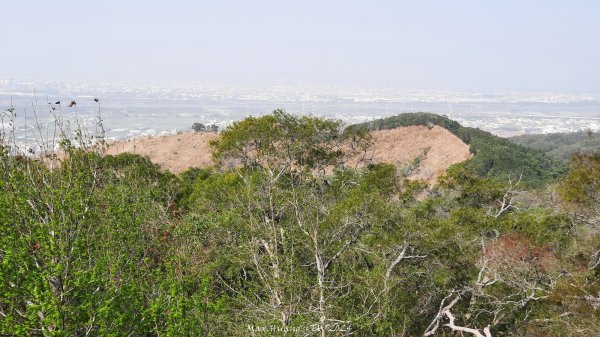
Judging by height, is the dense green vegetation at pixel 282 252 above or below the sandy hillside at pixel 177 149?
above

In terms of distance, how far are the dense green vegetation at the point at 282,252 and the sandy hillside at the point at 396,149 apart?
19.4m

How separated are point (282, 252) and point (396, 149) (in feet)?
126

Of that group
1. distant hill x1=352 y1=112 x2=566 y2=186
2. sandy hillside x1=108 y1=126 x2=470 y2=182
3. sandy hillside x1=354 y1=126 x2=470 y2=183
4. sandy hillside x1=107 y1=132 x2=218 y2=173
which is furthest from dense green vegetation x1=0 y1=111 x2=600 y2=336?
sandy hillside x1=107 y1=132 x2=218 y2=173

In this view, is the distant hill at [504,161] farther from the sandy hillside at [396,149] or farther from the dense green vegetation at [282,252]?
the dense green vegetation at [282,252]

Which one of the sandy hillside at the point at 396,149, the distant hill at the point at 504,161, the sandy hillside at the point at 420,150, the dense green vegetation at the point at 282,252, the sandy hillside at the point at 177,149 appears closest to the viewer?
the dense green vegetation at the point at 282,252

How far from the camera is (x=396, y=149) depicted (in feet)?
165

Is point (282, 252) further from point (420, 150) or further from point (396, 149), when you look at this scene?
point (396, 149)

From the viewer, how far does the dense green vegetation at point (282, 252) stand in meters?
7.97

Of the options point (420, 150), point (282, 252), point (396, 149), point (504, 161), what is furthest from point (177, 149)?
point (282, 252)

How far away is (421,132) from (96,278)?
47.9 meters

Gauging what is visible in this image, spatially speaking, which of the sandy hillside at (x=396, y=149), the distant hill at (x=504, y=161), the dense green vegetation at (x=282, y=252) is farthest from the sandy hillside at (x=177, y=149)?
Result: the dense green vegetation at (x=282, y=252)

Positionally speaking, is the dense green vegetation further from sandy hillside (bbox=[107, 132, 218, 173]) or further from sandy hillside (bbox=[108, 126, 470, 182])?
sandy hillside (bbox=[107, 132, 218, 173])

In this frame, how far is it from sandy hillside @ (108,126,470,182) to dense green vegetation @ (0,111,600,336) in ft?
63.7

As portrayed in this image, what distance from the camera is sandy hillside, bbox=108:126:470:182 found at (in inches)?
1785
